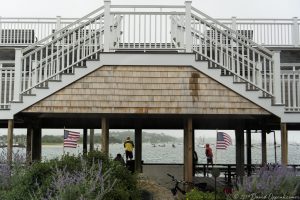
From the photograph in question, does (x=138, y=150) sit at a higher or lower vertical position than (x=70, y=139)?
lower

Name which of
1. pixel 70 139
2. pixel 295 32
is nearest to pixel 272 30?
→ pixel 295 32

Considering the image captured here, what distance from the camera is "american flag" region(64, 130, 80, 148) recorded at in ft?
41.8

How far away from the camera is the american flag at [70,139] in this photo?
12734mm

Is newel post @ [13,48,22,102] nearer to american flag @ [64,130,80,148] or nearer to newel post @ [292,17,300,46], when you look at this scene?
american flag @ [64,130,80,148]

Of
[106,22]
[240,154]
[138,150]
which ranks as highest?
[106,22]

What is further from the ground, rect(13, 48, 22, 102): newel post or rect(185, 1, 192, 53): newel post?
rect(185, 1, 192, 53): newel post

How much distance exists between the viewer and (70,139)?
42.1ft

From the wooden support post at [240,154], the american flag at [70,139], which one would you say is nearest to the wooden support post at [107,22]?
the american flag at [70,139]

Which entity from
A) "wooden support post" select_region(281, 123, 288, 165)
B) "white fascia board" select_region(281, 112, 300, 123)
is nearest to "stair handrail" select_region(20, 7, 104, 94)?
"white fascia board" select_region(281, 112, 300, 123)

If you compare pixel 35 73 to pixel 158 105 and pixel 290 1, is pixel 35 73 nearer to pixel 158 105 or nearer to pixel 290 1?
pixel 158 105

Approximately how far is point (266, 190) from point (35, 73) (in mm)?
5876

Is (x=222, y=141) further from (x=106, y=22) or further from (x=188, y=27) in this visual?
(x=106, y=22)

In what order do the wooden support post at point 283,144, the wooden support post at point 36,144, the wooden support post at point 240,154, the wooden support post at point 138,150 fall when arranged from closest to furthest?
the wooden support post at point 283,144
the wooden support post at point 138,150
the wooden support post at point 240,154
the wooden support post at point 36,144

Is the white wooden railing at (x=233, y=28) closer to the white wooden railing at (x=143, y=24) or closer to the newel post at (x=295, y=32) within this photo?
the newel post at (x=295, y=32)
